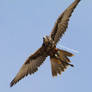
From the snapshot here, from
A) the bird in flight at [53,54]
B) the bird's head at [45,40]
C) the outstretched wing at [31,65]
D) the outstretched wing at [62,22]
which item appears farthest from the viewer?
the outstretched wing at [31,65]

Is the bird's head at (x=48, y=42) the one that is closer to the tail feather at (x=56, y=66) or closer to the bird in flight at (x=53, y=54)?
the bird in flight at (x=53, y=54)

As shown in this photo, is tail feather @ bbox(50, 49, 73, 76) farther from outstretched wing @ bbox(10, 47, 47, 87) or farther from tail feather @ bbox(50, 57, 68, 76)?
outstretched wing @ bbox(10, 47, 47, 87)

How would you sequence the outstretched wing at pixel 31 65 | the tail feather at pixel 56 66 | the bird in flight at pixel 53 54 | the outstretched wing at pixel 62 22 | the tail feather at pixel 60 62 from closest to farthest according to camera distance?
the bird in flight at pixel 53 54 → the tail feather at pixel 60 62 → the tail feather at pixel 56 66 → the outstretched wing at pixel 62 22 → the outstretched wing at pixel 31 65

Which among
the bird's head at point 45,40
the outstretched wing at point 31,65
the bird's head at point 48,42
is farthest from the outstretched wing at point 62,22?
the outstretched wing at point 31,65

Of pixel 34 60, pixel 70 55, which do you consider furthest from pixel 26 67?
pixel 70 55

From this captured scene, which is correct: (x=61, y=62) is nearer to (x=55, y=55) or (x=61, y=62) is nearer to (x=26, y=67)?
(x=55, y=55)

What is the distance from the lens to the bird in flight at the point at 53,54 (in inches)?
455

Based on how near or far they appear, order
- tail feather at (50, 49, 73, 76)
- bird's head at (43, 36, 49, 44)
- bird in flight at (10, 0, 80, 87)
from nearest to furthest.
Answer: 1. bird's head at (43, 36, 49, 44)
2. bird in flight at (10, 0, 80, 87)
3. tail feather at (50, 49, 73, 76)

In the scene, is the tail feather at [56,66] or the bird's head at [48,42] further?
the tail feather at [56,66]

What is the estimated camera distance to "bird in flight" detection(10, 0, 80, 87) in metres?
11.6

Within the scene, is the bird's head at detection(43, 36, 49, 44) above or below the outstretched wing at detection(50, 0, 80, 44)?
below

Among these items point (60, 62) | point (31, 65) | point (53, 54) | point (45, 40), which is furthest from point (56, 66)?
point (45, 40)

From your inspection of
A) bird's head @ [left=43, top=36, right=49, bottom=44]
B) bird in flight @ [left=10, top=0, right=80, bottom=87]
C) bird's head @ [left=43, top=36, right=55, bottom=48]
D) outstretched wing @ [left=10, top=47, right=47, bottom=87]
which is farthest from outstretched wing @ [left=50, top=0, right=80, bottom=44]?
outstretched wing @ [left=10, top=47, right=47, bottom=87]

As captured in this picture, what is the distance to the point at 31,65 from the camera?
12.6m
